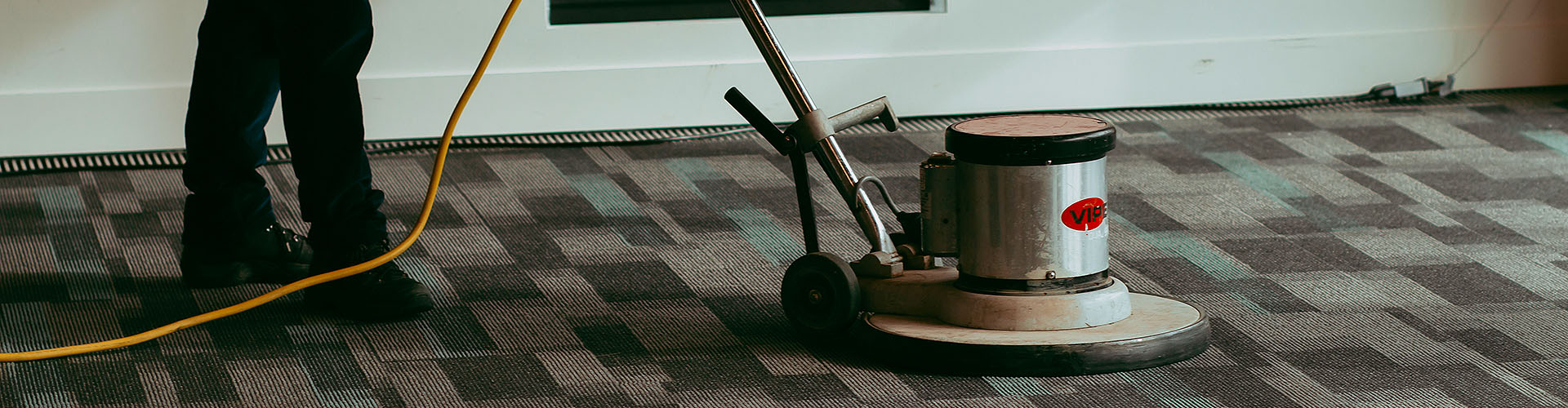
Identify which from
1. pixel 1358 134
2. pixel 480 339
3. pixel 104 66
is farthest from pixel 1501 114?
pixel 104 66

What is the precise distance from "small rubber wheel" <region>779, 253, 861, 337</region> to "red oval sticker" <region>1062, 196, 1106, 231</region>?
9.3 inches

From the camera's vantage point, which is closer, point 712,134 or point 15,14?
point 15,14

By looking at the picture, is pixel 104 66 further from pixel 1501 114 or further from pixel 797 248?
pixel 1501 114

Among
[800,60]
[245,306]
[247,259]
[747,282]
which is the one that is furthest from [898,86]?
[245,306]

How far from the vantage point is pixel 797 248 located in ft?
7.12

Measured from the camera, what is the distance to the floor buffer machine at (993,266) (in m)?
1.49

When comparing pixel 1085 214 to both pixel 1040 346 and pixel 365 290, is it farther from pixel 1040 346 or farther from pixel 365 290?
pixel 365 290

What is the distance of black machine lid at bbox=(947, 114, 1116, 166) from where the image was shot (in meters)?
1.47

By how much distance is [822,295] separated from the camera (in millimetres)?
A: 1628

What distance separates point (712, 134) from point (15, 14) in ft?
4.27

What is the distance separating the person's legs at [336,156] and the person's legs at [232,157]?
11 centimetres

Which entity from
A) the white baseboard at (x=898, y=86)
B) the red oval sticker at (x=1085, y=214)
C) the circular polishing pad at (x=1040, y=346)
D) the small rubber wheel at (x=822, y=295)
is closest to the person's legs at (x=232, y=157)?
the small rubber wheel at (x=822, y=295)

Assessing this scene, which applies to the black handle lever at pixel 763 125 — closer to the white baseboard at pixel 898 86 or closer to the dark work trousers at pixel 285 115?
the dark work trousers at pixel 285 115

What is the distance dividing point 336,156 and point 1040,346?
0.82m
